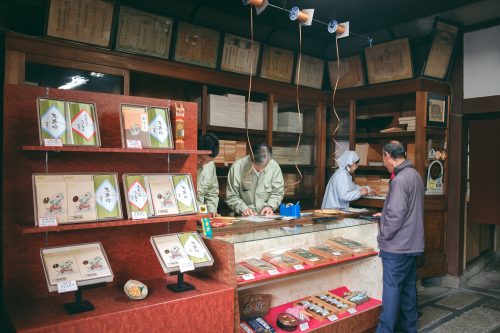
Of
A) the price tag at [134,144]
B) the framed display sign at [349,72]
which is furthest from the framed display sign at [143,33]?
the framed display sign at [349,72]

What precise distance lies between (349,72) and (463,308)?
3.29 m

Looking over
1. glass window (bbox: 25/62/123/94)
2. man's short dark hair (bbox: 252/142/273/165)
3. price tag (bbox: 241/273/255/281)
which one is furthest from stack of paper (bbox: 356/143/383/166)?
price tag (bbox: 241/273/255/281)

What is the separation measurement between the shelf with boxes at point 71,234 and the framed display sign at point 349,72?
12.3ft

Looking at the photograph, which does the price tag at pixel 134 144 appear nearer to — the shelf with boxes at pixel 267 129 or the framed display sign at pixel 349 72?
the shelf with boxes at pixel 267 129

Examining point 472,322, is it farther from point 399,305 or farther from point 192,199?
point 192,199

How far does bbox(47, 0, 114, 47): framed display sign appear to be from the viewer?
11.4 feet

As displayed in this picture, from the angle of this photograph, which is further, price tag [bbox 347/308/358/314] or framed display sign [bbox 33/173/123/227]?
price tag [bbox 347/308/358/314]

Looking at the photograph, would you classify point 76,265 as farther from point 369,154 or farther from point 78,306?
point 369,154

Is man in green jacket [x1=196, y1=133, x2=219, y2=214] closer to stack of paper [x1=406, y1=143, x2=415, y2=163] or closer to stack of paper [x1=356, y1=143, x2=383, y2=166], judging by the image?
stack of paper [x1=356, y1=143, x2=383, y2=166]

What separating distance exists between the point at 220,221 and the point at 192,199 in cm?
69

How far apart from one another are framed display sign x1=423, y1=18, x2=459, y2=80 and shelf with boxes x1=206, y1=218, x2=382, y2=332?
239cm

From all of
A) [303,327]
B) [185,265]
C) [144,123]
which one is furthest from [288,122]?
[185,265]

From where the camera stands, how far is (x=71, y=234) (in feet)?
7.64

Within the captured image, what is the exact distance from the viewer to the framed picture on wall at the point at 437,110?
4938 millimetres
